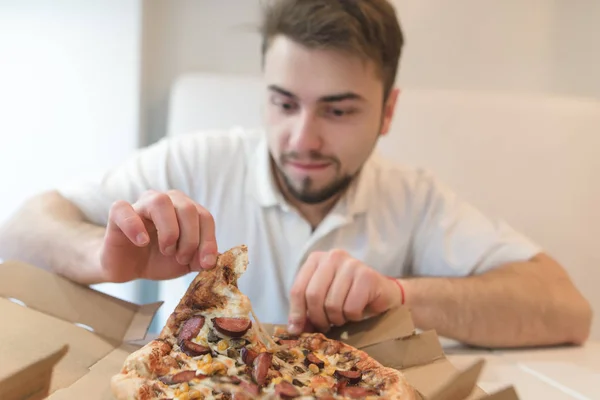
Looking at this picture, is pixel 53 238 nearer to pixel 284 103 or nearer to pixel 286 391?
pixel 284 103

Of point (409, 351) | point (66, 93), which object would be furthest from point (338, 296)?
point (66, 93)

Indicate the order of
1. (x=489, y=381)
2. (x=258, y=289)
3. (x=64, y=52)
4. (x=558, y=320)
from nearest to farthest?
(x=489, y=381) → (x=558, y=320) → (x=258, y=289) → (x=64, y=52)

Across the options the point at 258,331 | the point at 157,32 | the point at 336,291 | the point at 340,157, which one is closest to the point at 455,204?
the point at 340,157

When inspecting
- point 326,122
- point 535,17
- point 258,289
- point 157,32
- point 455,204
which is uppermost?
point 535,17

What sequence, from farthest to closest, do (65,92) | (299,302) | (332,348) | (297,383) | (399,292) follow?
(65,92) < (399,292) < (299,302) < (332,348) < (297,383)

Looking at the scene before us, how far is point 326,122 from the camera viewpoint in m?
0.94

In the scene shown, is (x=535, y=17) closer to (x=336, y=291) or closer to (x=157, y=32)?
(x=157, y=32)

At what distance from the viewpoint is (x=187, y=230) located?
1.94 ft

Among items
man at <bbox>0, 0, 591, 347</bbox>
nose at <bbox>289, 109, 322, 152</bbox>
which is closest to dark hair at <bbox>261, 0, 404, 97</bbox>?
man at <bbox>0, 0, 591, 347</bbox>

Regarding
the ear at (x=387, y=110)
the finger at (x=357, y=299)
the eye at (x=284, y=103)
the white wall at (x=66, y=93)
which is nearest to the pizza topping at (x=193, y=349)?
the finger at (x=357, y=299)

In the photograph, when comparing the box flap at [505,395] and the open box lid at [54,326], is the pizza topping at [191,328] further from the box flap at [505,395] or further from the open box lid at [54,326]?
the box flap at [505,395]

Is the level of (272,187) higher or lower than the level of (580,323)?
higher

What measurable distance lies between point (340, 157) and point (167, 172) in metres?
0.34

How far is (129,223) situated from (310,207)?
1.76 ft
